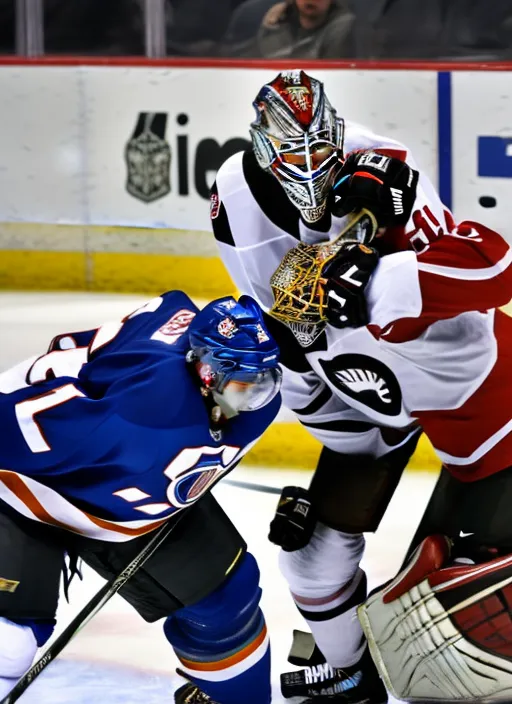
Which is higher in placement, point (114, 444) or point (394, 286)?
point (394, 286)

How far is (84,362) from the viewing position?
2133 millimetres

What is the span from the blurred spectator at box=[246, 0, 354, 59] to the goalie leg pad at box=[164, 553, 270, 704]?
268 centimetres

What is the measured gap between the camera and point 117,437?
1.95m

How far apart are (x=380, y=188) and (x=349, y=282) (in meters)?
0.18

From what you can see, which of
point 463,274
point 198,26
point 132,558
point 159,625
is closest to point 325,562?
point 132,558

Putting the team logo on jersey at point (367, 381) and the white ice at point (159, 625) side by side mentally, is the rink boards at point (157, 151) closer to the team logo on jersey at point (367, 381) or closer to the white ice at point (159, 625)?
the white ice at point (159, 625)

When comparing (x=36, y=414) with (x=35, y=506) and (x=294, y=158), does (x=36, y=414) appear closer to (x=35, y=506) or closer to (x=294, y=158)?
(x=35, y=506)

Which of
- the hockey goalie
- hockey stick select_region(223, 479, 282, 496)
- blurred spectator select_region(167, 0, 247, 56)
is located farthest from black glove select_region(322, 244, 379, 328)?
blurred spectator select_region(167, 0, 247, 56)

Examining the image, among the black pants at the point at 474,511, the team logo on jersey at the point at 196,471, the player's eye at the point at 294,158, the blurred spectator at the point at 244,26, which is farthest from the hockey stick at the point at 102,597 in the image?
the blurred spectator at the point at 244,26

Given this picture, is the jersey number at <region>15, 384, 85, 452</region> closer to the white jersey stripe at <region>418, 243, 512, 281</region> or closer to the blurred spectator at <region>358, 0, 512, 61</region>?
the white jersey stripe at <region>418, 243, 512, 281</region>

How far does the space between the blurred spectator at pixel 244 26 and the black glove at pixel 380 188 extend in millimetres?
2836

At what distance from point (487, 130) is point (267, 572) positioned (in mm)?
1566

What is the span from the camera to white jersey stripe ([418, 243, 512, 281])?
6.57ft

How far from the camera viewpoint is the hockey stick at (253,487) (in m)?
3.62
